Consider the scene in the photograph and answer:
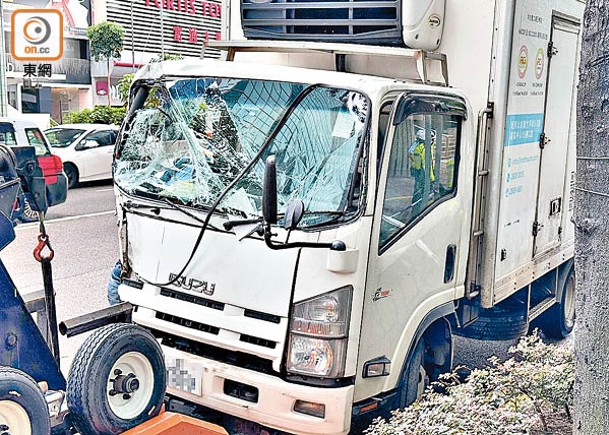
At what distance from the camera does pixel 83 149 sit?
18.2 meters

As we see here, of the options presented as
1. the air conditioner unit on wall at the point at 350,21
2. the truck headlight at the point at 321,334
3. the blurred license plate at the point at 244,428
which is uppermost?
the air conditioner unit on wall at the point at 350,21

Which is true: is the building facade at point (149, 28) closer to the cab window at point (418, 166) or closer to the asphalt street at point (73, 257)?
the asphalt street at point (73, 257)

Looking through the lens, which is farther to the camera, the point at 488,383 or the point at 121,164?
the point at 121,164

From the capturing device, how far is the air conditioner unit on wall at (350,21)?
5.00 metres

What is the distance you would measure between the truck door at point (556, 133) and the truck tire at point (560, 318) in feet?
2.89

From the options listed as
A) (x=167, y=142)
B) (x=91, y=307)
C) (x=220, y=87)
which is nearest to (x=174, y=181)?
(x=167, y=142)

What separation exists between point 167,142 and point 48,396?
175 cm

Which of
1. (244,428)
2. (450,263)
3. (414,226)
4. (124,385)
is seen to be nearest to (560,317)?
(450,263)

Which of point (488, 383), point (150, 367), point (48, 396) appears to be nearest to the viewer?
point (48, 396)

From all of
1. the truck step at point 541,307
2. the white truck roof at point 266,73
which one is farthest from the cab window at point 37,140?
the truck step at point 541,307

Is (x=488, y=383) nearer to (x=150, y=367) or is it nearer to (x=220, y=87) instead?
(x=150, y=367)

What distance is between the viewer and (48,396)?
343cm

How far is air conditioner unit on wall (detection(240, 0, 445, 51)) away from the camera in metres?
5.00

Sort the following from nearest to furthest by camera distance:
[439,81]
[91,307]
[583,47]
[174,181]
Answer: [583,47], [174,181], [439,81], [91,307]
